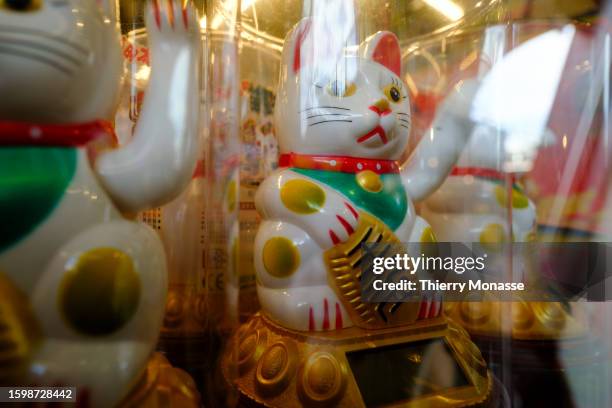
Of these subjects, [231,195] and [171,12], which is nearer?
[171,12]

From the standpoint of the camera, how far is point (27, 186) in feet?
1.90

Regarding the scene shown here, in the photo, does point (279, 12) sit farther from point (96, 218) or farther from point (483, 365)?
point (483, 365)

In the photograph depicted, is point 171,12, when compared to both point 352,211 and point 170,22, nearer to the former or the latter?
point 170,22

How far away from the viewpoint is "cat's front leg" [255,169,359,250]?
926 millimetres

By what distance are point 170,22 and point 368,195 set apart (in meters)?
0.50

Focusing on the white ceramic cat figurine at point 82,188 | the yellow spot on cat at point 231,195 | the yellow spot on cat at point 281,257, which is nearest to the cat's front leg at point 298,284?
the yellow spot on cat at point 281,257

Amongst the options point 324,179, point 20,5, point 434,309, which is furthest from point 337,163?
point 20,5

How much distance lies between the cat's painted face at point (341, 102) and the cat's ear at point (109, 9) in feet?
1.24

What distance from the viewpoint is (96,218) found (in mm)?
618

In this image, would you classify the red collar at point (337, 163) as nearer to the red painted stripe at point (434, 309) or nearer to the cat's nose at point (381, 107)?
the cat's nose at point (381, 107)

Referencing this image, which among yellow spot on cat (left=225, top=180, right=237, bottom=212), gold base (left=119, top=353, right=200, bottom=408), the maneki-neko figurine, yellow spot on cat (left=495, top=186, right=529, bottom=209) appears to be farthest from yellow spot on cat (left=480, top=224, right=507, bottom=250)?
gold base (left=119, top=353, right=200, bottom=408)

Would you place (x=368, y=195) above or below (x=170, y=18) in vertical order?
below

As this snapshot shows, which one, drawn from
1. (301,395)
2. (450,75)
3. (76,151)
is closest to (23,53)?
(76,151)

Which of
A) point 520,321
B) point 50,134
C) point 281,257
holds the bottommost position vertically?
point 520,321
